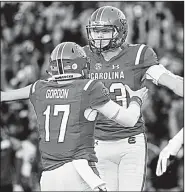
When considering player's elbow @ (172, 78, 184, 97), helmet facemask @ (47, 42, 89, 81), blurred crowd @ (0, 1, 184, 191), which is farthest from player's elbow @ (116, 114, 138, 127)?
blurred crowd @ (0, 1, 184, 191)

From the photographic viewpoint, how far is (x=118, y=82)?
4762 millimetres

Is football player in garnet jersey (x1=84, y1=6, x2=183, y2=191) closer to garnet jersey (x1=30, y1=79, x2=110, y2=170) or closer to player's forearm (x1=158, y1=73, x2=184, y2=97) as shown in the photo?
player's forearm (x1=158, y1=73, x2=184, y2=97)

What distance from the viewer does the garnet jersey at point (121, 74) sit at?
474 centimetres

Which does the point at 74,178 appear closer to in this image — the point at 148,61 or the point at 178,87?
the point at 178,87

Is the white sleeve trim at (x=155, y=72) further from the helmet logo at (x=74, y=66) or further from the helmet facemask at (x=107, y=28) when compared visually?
the helmet logo at (x=74, y=66)

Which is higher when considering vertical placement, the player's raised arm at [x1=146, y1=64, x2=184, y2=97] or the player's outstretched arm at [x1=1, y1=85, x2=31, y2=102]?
the player's raised arm at [x1=146, y1=64, x2=184, y2=97]

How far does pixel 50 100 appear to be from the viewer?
3986mm

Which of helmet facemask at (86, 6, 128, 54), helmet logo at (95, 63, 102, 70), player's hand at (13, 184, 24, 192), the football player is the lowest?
player's hand at (13, 184, 24, 192)

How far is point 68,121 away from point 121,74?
961 mm

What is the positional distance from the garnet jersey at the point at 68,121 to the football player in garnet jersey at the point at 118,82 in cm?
78

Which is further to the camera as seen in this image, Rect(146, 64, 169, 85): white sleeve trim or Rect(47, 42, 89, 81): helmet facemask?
Rect(146, 64, 169, 85): white sleeve trim

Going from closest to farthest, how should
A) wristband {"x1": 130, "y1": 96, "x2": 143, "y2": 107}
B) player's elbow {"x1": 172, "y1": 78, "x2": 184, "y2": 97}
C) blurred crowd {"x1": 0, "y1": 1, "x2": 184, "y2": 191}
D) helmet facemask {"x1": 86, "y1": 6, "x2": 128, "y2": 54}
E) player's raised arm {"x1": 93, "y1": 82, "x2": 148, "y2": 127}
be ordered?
player's raised arm {"x1": 93, "y1": 82, "x2": 148, "y2": 127}, wristband {"x1": 130, "y1": 96, "x2": 143, "y2": 107}, player's elbow {"x1": 172, "y1": 78, "x2": 184, "y2": 97}, helmet facemask {"x1": 86, "y1": 6, "x2": 128, "y2": 54}, blurred crowd {"x1": 0, "y1": 1, "x2": 184, "y2": 191}

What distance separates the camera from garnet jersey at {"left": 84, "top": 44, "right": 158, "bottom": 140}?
187 inches

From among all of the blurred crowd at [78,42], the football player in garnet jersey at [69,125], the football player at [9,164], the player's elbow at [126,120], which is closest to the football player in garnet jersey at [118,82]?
the player's elbow at [126,120]
